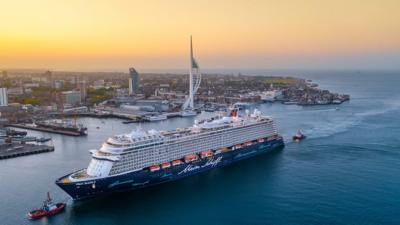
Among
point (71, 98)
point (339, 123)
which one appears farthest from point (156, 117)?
point (339, 123)

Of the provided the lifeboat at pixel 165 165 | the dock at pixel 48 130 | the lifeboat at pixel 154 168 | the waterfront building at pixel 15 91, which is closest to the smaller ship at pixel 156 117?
the dock at pixel 48 130

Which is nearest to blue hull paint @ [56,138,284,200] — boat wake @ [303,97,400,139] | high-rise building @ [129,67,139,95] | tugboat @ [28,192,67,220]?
tugboat @ [28,192,67,220]

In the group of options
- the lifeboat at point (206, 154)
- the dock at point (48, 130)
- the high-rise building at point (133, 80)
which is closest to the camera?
the lifeboat at point (206, 154)

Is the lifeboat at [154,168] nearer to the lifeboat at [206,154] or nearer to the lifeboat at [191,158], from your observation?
the lifeboat at [191,158]

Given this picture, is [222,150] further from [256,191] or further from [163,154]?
[256,191]

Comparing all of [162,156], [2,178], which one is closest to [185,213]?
[162,156]

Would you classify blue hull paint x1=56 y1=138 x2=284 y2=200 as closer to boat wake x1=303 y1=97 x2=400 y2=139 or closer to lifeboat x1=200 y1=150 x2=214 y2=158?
lifeboat x1=200 y1=150 x2=214 y2=158

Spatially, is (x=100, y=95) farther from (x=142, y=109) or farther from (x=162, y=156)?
(x=162, y=156)
